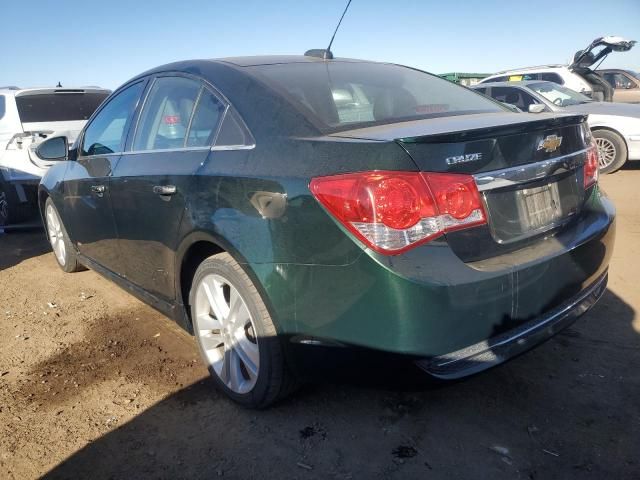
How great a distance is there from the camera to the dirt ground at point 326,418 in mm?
2102

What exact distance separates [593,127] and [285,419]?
7687 mm

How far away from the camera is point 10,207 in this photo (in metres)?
6.53

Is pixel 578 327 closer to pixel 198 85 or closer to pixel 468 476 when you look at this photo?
pixel 468 476

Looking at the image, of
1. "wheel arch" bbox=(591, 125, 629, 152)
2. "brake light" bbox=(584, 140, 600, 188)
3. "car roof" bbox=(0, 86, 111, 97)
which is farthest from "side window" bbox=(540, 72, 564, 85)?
"brake light" bbox=(584, 140, 600, 188)

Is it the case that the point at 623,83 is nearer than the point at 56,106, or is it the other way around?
the point at 56,106

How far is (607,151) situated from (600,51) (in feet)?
13.4

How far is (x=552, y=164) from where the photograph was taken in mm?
2148

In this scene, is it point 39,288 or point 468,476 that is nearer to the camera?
point 468,476

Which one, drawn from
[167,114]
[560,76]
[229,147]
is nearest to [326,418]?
[229,147]

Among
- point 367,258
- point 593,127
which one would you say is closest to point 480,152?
point 367,258

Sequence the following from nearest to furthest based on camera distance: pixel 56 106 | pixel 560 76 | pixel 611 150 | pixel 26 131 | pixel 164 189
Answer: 1. pixel 164 189
2. pixel 26 131
3. pixel 56 106
4. pixel 611 150
5. pixel 560 76

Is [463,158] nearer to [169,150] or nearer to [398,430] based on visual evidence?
[398,430]

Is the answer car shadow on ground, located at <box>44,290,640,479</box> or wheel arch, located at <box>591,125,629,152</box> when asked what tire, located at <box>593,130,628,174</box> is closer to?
wheel arch, located at <box>591,125,629,152</box>

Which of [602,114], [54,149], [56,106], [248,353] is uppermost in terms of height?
[56,106]
